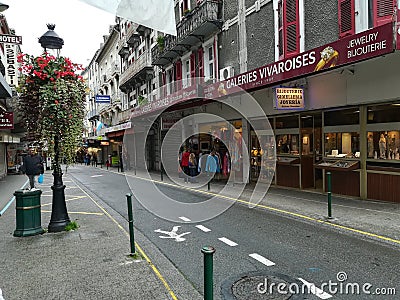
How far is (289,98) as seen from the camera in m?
11.0

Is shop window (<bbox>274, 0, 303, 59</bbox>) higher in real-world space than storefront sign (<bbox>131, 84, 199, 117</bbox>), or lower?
higher

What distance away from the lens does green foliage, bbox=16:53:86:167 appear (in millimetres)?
6977

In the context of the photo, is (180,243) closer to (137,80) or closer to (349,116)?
(349,116)

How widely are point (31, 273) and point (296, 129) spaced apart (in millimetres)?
10134

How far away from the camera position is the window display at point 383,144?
9.02 m

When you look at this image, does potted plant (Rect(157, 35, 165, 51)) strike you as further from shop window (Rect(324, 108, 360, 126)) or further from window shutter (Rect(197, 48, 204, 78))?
shop window (Rect(324, 108, 360, 126))

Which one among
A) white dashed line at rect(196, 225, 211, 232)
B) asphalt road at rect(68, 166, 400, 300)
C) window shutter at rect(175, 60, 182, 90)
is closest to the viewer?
asphalt road at rect(68, 166, 400, 300)

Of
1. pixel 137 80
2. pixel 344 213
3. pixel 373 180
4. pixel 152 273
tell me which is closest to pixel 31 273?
pixel 152 273

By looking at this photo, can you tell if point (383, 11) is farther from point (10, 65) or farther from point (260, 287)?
point (10, 65)

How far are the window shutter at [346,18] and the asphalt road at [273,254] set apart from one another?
587 cm

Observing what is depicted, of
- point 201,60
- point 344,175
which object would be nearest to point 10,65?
point 201,60

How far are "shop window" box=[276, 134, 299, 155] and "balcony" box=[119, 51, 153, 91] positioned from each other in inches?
635

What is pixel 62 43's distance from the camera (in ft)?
24.2

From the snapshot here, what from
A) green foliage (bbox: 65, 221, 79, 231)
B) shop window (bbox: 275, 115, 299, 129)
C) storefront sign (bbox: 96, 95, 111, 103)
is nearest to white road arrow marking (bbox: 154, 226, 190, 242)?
green foliage (bbox: 65, 221, 79, 231)
